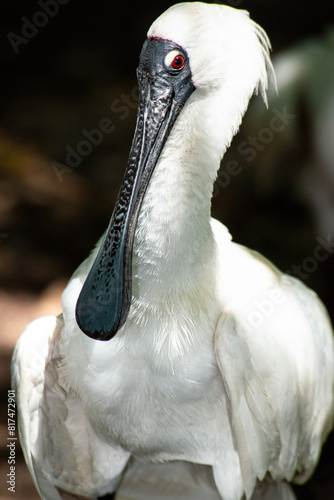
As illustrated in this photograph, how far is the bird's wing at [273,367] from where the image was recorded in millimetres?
2424

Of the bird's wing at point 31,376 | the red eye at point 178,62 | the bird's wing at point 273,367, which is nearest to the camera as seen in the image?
the red eye at point 178,62

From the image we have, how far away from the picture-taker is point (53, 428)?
278 cm

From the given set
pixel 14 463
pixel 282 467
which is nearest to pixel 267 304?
pixel 282 467

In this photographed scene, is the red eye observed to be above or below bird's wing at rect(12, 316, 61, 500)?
above

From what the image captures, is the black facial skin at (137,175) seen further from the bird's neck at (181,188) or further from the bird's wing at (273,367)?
the bird's wing at (273,367)

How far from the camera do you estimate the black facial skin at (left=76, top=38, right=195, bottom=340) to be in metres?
2.15

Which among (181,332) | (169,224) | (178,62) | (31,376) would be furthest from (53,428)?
(178,62)

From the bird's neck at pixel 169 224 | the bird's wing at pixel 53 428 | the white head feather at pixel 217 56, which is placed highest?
the white head feather at pixel 217 56

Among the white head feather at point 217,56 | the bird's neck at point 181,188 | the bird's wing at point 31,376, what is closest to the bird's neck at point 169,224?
the bird's neck at point 181,188

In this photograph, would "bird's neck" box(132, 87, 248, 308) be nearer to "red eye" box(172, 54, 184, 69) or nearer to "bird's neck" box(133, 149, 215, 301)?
"bird's neck" box(133, 149, 215, 301)

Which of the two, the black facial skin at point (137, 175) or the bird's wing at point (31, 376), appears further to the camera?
the bird's wing at point (31, 376)

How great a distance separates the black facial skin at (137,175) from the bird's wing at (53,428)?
479 mm

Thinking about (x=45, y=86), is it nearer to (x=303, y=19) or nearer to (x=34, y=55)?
(x=34, y=55)

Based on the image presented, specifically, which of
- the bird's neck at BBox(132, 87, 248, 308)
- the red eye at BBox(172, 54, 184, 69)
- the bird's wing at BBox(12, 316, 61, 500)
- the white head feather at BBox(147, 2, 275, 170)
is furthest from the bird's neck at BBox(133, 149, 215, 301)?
the bird's wing at BBox(12, 316, 61, 500)
